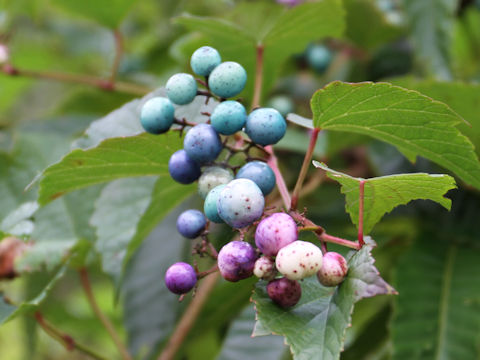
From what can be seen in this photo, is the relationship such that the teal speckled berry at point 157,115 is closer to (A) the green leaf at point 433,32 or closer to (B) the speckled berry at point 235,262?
(B) the speckled berry at point 235,262

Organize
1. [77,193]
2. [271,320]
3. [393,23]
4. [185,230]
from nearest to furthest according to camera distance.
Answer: [271,320], [185,230], [77,193], [393,23]

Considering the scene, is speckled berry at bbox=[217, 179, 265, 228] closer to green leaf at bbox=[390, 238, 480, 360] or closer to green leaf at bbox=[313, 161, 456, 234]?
green leaf at bbox=[313, 161, 456, 234]

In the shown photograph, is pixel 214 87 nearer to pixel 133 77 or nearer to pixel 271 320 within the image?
pixel 271 320

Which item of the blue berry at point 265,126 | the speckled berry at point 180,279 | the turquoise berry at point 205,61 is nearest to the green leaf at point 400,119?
the blue berry at point 265,126

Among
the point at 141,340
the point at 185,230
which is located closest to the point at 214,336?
the point at 141,340

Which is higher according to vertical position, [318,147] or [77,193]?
[318,147]

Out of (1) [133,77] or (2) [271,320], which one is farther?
(1) [133,77]

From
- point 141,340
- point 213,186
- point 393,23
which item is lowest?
point 141,340
